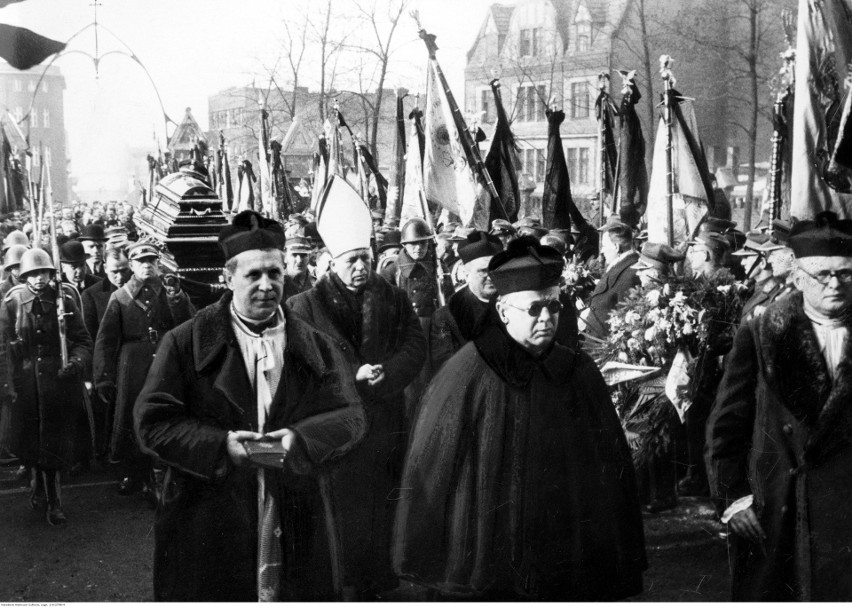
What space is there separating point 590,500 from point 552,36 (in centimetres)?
298

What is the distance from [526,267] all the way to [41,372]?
3.49 meters

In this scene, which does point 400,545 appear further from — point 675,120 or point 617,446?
point 675,120

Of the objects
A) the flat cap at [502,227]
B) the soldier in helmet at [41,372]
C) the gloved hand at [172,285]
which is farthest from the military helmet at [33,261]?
the flat cap at [502,227]

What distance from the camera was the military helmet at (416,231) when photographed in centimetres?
683

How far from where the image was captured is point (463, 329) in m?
5.51

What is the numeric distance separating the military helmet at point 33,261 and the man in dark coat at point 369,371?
183 centimetres

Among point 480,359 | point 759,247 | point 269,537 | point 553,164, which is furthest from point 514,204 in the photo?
point 269,537

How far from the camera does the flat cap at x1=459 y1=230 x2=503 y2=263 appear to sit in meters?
5.55

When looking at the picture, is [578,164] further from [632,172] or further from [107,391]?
[107,391]

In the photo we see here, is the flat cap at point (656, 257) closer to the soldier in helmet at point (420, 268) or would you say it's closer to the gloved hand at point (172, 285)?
the soldier in helmet at point (420, 268)

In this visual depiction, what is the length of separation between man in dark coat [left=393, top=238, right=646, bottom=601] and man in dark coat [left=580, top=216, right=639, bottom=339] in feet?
5.01

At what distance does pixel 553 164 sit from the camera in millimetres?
6816

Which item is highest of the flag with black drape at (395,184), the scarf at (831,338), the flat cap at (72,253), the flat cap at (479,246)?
the flag with black drape at (395,184)

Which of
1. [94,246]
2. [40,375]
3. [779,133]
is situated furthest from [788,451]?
[94,246]
